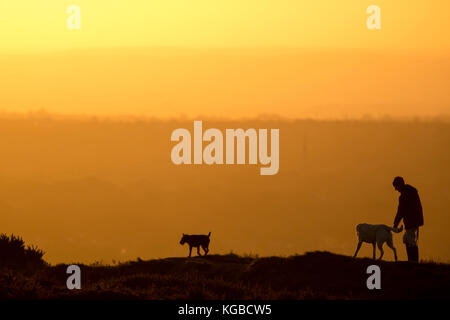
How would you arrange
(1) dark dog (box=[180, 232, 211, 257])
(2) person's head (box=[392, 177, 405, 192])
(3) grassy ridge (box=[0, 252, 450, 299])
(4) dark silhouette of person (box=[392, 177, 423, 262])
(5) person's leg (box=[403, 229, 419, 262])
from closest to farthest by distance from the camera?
(3) grassy ridge (box=[0, 252, 450, 299]) → (4) dark silhouette of person (box=[392, 177, 423, 262]) → (2) person's head (box=[392, 177, 405, 192]) → (5) person's leg (box=[403, 229, 419, 262]) → (1) dark dog (box=[180, 232, 211, 257])

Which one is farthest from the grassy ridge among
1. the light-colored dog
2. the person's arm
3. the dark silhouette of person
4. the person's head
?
the person's head

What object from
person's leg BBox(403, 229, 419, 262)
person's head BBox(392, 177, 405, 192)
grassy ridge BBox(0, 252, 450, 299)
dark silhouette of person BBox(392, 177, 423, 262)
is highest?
person's head BBox(392, 177, 405, 192)

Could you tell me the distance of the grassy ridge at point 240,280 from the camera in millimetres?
23719

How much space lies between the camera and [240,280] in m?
28.3

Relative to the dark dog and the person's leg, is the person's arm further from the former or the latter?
the dark dog

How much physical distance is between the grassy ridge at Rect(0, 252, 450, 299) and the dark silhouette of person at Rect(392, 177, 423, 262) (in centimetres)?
121

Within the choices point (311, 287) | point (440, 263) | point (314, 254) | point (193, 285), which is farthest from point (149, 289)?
point (440, 263)

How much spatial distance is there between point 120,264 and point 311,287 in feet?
25.9

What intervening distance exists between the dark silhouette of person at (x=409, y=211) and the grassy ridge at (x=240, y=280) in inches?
47.5

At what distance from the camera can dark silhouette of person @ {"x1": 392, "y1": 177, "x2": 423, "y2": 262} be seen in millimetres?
29188

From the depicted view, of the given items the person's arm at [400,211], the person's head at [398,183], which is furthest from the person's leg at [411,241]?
the person's head at [398,183]
